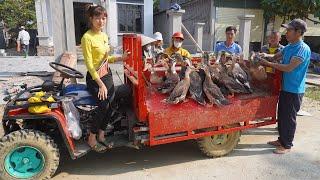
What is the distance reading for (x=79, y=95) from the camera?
142 inches

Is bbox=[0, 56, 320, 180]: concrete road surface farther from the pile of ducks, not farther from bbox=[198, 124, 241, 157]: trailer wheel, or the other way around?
the pile of ducks

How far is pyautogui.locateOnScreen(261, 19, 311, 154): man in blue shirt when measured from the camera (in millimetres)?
3953

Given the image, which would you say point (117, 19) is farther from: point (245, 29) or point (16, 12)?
point (16, 12)

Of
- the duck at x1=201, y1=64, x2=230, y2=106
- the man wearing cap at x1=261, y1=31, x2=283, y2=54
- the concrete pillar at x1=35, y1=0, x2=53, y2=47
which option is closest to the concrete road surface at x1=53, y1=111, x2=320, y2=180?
the duck at x1=201, y1=64, x2=230, y2=106

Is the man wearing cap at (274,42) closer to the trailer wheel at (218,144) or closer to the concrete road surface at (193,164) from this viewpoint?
the concrete road surface at (193,164)

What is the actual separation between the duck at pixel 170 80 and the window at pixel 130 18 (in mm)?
13416

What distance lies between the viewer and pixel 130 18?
55.8 ft

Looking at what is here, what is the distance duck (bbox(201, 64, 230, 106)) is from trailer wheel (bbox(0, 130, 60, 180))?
1933 mm

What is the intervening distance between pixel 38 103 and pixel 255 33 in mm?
17046

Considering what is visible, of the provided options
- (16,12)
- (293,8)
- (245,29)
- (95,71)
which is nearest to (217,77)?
(95,71)

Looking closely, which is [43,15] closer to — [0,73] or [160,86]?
[0,73]

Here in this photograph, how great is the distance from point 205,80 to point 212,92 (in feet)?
0.62

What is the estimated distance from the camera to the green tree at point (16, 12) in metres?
25.9

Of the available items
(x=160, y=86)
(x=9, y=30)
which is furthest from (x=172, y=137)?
(x=9, y=30)
